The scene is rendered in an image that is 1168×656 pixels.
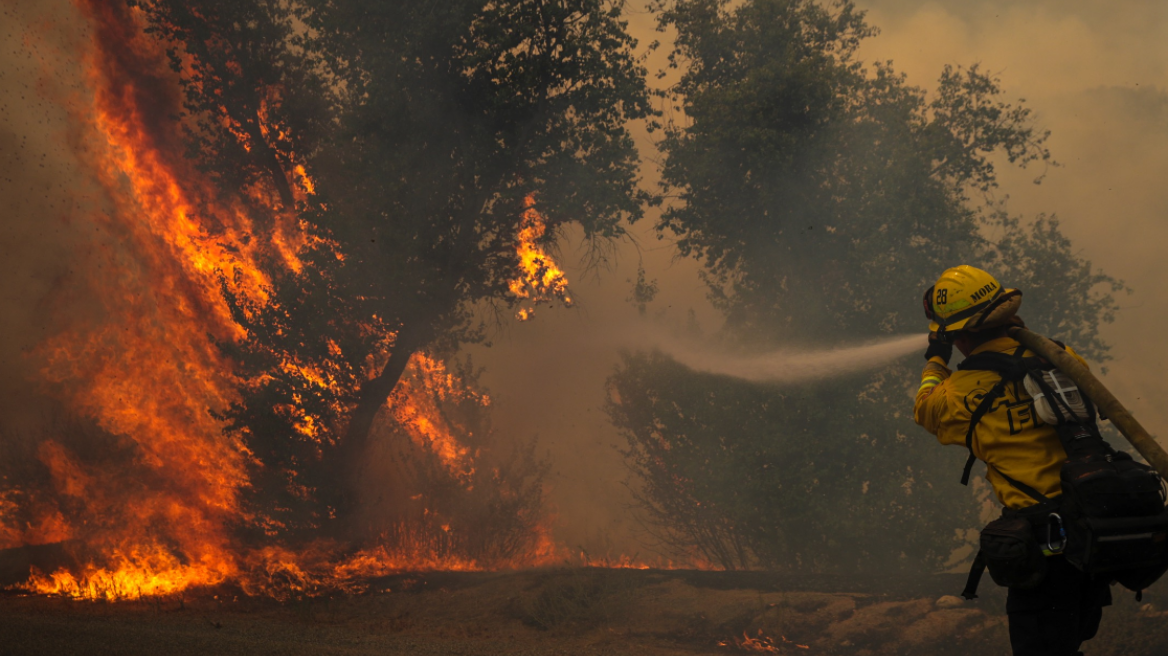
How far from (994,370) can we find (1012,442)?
361 mm

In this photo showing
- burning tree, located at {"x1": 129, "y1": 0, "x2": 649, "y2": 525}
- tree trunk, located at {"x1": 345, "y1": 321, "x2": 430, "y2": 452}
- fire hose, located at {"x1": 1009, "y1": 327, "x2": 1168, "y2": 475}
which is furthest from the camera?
tree trunk, located at {"x1": 345, "y1": 321, "x2": 430, "y2": 452}

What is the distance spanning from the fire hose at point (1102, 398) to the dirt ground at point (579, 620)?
4.08m

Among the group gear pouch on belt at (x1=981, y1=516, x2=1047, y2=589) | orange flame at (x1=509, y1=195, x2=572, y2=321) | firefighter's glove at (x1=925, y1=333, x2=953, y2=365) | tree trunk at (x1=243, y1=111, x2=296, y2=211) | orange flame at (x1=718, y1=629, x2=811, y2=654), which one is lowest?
orange flame at (x1=718, y1=629, x2=811, y2=654)

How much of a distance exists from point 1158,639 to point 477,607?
7.75 meters

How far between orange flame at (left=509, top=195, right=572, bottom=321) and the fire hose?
11.7 metres

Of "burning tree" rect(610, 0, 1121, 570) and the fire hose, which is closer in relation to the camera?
the fire hose

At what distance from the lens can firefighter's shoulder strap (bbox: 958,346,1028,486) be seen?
3.52 m

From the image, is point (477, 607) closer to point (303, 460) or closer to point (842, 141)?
point (303, 460)

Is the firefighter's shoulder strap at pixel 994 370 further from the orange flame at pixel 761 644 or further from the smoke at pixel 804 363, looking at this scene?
the smoke at pixel 804 363

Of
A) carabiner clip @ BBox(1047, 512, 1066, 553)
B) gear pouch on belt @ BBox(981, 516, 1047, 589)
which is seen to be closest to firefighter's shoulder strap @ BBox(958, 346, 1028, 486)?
gear pouch on belt @ BBox(981, 516, 1047, 589)

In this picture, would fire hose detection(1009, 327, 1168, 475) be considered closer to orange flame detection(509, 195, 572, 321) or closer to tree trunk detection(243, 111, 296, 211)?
orange flame detection(509, 195, 572, 321)

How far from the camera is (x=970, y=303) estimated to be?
3785 millimetres

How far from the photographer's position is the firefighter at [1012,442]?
3.37m

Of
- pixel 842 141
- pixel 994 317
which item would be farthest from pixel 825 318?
pixel 994 317
